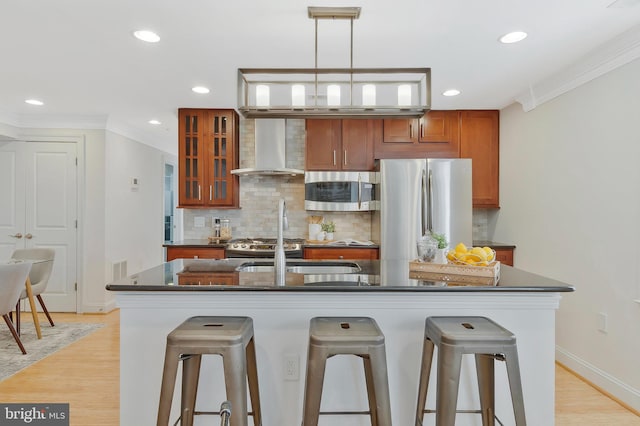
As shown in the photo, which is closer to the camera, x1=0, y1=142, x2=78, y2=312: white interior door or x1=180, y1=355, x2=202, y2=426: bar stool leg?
x1=180, y1=355, x2=202, y2=426: bar stool leg

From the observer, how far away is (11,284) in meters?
3.24

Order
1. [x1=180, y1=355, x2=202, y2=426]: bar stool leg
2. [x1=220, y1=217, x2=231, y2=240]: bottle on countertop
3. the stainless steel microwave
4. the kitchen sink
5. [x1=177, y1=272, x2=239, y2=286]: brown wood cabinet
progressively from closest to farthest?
1. [x1=180, y1=355, x2=202, y2=426]: bar stool leg
2. [x1=177, y1=272, x2=239, y2=286]: brown wood cabinet
3. the kitchen sink
4. the stainless steel microwave
5. [x1=220, y1=217, x2=231, y2=240]: bottle on countertop

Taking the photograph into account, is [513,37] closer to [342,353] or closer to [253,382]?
[342,353]

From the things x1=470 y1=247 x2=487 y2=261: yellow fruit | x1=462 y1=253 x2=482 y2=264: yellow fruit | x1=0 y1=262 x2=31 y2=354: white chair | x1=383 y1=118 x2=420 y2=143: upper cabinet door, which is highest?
x1=383 y1=118 x2=420 y2=143: upper cabinet door

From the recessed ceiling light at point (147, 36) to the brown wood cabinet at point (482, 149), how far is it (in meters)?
3.28

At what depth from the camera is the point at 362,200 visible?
4.29 metres

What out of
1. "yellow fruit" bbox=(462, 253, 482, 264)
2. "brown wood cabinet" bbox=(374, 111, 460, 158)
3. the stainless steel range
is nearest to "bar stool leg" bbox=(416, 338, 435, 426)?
"yellow fruit" bbox=(462, 253, 482, 264)

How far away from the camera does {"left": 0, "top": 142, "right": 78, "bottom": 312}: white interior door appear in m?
4.79

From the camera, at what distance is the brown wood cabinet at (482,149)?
441 cm

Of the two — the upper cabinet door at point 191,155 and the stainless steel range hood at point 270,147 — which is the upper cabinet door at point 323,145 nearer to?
the stainless steel range hood at point 270,147

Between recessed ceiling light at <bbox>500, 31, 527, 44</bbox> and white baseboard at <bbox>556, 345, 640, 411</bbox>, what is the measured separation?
2433 millimetres

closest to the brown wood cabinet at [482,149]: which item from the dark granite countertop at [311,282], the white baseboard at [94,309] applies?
the dark granite countertop at [311,282]

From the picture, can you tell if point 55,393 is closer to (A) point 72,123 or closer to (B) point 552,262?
(A) point 72,123

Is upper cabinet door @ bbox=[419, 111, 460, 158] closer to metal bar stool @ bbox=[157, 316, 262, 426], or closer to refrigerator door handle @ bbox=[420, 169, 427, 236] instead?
refrigerator door handle @ bbox=[420, 169, 427, 236]
